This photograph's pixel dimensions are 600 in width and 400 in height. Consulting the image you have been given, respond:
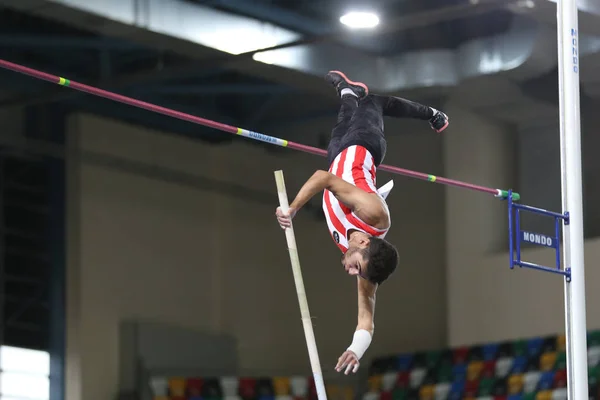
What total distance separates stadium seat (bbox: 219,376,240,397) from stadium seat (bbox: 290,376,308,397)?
685 millimetres

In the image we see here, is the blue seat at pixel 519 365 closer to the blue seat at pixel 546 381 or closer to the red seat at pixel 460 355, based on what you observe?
the blue seat at pixel 546 381

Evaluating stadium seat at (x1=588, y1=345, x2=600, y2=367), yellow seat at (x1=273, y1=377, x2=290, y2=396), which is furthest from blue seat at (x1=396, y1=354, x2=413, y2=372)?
stadium seat at (x1=588, y1=345, x2=600, y2=367)

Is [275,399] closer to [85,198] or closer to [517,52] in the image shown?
[85,198]

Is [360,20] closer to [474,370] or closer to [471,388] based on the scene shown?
[474,370]

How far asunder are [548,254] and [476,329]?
4.37 feet

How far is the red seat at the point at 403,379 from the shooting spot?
43.4 feet

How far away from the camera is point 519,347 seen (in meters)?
12.6

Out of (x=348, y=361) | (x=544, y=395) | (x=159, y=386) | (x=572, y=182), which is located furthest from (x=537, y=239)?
(x=159, y=386)

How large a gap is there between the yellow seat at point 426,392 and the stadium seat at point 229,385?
196 centimetres

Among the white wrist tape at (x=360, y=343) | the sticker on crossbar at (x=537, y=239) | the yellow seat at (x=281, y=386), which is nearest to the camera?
the white wrist tape at (x=360, y=343)

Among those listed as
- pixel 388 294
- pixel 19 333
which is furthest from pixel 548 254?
pixel 19 333

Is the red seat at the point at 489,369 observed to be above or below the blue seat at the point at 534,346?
below

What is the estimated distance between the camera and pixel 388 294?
45.9 feet

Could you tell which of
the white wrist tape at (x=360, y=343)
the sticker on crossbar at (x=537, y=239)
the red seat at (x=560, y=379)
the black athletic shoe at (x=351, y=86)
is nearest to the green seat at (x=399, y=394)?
the red seat at (x=560, y=379)
